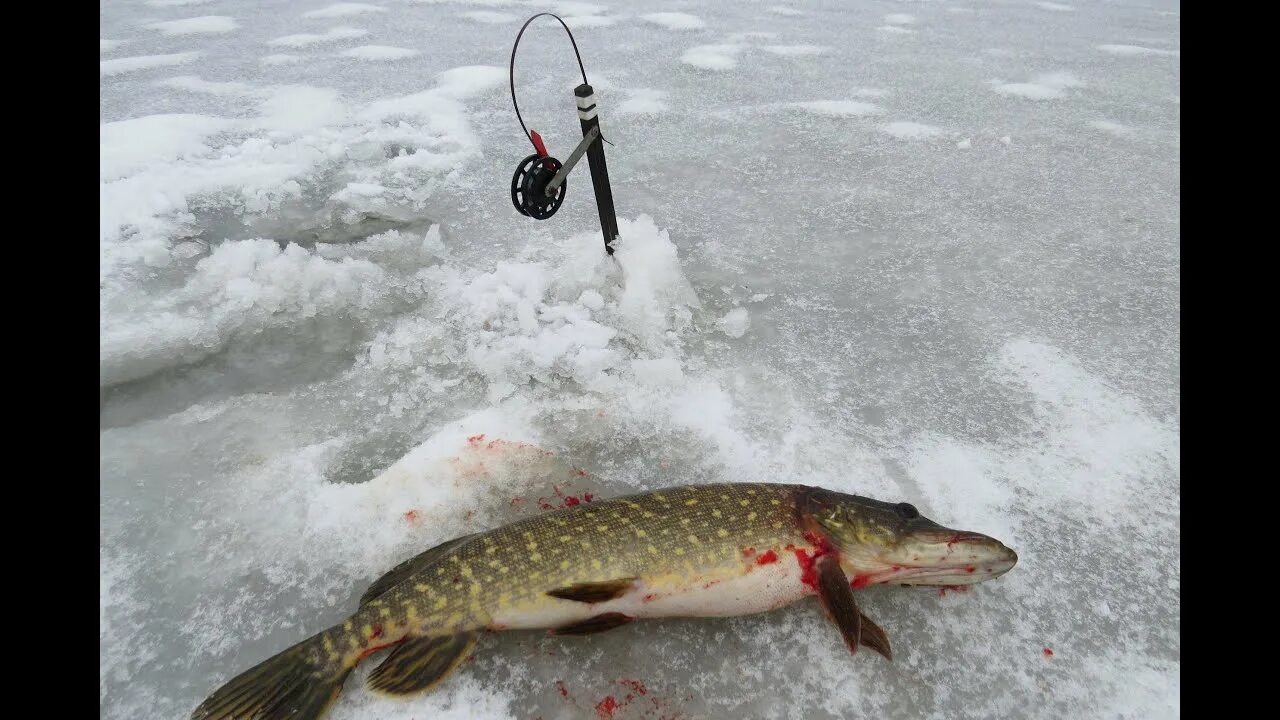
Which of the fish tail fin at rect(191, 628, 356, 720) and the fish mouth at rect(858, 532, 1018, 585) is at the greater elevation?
the fish tail fin at rect(191, 628, 356, 720)

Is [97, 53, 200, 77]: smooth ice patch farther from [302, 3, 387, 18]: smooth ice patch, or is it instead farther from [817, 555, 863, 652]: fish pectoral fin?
[817, 555, 863, 652]: fish pectoral fin

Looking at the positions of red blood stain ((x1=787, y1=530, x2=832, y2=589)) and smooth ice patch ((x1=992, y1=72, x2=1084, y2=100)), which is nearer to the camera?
red blood stain ((x1=787, y1=530, x2=832, y2=589))

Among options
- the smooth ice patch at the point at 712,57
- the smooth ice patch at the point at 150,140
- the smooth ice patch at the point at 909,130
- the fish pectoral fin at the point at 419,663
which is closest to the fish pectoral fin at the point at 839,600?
the fish pectoral fin at the point at 419,663

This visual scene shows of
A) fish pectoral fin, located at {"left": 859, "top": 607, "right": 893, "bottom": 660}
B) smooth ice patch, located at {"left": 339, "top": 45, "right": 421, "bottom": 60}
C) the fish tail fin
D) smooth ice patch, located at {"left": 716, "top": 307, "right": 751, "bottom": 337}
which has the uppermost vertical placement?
smooth ice patch, located at {"left": 339, "top": 45, "right": 421, "bottom": 60}

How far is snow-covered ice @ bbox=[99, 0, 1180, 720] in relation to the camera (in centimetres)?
200

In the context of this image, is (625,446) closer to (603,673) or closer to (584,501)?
(584,501)

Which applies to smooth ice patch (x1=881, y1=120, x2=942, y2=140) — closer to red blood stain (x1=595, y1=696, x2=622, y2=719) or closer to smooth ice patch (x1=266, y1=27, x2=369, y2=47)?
red blood stain (x1=595, y1=696, x2=622, y2=719)

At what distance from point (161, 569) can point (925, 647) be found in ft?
7.55

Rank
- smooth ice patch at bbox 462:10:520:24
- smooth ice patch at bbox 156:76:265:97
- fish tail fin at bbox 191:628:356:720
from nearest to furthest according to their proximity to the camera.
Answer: fish tail fin at bbox 191:628:356:720
smooth ice patch at bbox 156:76:265:97
smooth ice patch at bbox 462:10:520:24

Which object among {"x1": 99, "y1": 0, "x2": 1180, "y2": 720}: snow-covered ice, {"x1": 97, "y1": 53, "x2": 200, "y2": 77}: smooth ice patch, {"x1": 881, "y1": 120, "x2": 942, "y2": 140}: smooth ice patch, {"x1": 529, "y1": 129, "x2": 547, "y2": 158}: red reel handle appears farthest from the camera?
{"x1": 97, "y1": 53, "x2": 200, "y2": 77}: smooth ice patch

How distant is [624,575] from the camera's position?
1996 mm

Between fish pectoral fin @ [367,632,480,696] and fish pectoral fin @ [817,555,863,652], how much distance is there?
3.19 ft

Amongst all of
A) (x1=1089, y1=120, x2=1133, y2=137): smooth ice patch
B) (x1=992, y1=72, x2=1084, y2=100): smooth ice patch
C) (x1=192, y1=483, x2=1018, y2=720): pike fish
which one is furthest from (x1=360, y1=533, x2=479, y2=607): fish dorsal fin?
(x1=992, y1=72, x2=1084, y2=100): smooth ice patch

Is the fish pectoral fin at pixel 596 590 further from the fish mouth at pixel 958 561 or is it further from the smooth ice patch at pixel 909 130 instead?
the smooth ice patch at pixel 909 130
